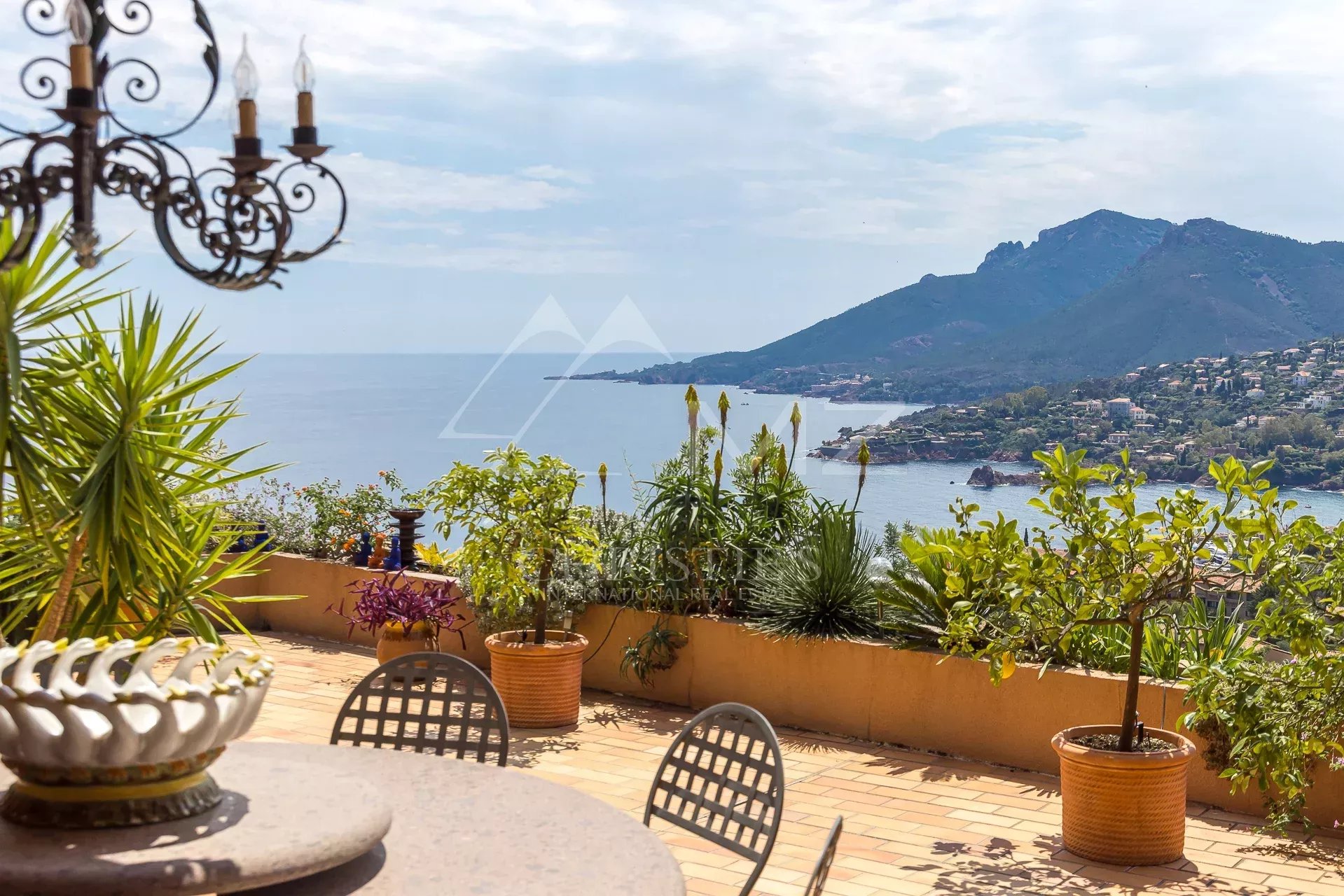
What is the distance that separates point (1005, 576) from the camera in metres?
4.38

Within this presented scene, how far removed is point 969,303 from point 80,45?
15254mm

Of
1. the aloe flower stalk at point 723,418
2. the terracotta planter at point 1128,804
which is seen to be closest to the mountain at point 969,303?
the aloe flower stalk at point 723,418

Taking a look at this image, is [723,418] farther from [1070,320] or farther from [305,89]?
[1070,320]

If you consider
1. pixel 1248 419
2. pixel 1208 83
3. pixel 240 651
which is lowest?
pixel 240 651

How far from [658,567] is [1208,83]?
634 centimetres

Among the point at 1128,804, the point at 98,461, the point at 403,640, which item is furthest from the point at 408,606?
the point at 1128,804

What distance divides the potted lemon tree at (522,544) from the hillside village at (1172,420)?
197 cm

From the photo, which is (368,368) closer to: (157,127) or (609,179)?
(609,179)

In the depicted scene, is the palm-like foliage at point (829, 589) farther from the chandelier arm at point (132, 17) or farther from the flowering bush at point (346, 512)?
the chandelier arm at point (132, 17)

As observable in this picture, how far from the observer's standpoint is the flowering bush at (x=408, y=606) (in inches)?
259

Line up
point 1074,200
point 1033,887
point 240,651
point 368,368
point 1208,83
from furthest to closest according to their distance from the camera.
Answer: point 368,368 < point 1074,200 < point 1208,83 < point 1033,887 < point 240,651

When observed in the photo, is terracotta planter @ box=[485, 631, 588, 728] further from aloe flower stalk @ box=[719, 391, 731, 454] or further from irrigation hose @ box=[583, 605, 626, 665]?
aloe flower stalk @ box=[719, 391, 731, 454]

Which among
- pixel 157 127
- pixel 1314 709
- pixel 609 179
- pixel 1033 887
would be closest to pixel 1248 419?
pixel 1314 709

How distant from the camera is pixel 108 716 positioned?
1808 millimetres
